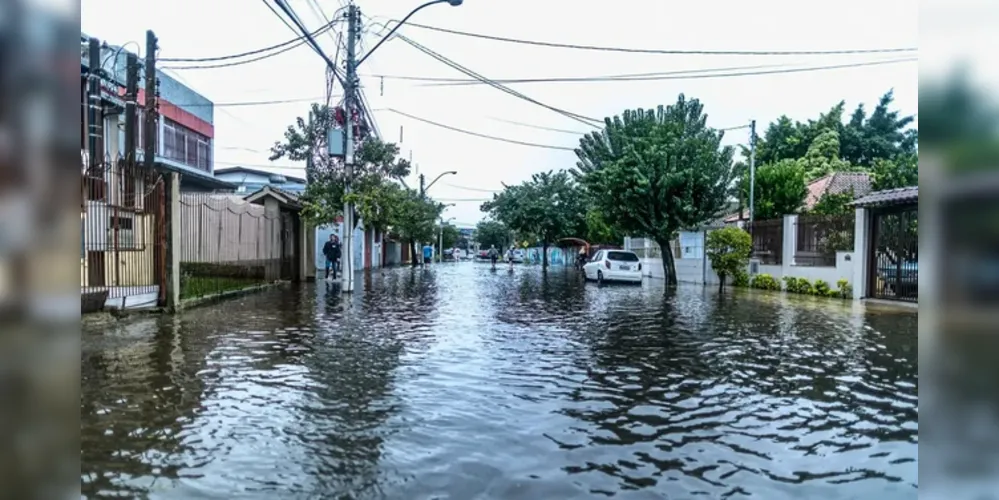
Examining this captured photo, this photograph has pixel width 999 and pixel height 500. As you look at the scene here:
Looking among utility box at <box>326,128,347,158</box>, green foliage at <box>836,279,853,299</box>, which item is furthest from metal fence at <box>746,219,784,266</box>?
utility box at <box>326,128,347,158</box>

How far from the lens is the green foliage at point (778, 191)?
2709cm

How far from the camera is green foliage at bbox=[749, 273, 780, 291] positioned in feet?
69.8

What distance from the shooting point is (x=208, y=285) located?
46.3 feet

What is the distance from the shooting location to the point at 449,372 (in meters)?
6.89

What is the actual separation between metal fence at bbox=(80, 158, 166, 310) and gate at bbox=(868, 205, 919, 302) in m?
17.0

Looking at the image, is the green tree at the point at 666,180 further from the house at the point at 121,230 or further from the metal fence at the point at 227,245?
the house at the point at 121,230

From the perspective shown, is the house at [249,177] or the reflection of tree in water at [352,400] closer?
the reflection of tree in water at [352,400]

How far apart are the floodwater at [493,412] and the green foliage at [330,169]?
31.0 ft

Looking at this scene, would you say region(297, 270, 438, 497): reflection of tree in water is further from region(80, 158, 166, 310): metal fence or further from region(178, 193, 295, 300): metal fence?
region(178, 193, 295, 300): metal fence

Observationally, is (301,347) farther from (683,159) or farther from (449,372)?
(683,159)

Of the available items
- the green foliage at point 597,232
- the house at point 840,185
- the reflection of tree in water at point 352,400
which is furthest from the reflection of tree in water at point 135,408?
the green foliage at point 597,232

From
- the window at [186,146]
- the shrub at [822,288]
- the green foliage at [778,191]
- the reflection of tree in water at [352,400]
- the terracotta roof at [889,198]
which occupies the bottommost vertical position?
the reflection of tree in water at [352,400]

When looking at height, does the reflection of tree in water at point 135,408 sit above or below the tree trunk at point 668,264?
below
